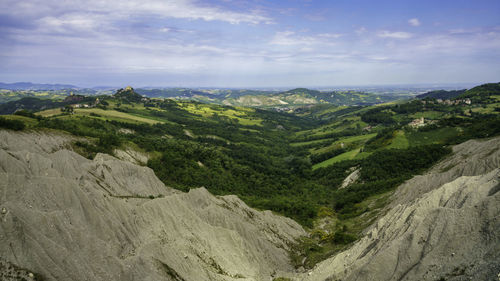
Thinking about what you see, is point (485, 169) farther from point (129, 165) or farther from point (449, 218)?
point (129, 165)

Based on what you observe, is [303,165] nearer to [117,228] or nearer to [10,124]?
[10,124]

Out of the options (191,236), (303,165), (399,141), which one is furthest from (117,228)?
(399,141)

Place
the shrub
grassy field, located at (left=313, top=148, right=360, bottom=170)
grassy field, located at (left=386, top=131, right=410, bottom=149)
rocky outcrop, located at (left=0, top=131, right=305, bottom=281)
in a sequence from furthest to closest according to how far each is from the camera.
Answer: grassy field, located at (left=313, top=148, right=360, bottom=170), grassy field, located at (left=386, top=131, right=410, bottom=149), the shrub, rocky outcrop, located at (left=0, top=131, right=305, bottom=281)

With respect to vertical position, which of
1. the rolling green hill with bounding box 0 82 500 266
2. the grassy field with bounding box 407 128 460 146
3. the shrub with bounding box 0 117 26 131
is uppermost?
the shrub with bounding box 0 117 26 131

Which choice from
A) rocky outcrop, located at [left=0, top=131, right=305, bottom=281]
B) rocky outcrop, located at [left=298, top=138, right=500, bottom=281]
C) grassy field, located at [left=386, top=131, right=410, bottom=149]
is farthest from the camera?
grassy field, located at [left=386, top=131, right=410, bottom=149]

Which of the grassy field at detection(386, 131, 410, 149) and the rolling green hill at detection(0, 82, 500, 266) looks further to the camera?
the grassy field at detection(386, 131, 410, 149)

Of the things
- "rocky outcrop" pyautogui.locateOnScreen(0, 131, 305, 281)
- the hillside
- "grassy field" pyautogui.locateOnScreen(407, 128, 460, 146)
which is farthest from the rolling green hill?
the hillside

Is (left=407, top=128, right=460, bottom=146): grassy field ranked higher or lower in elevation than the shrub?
lower

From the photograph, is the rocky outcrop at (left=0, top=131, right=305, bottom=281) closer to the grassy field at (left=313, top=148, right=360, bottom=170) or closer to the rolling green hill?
the rolling green hill
